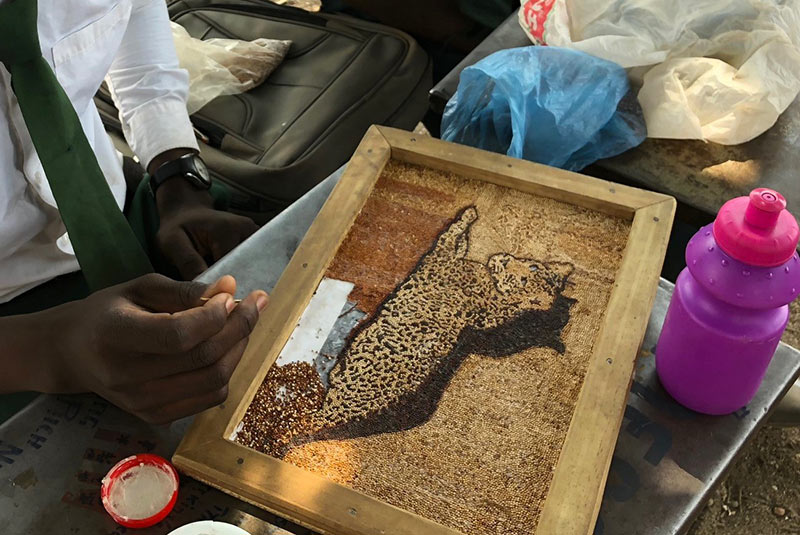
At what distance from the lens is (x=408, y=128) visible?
67.4 inches

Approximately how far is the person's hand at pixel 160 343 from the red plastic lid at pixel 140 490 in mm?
Result: 56

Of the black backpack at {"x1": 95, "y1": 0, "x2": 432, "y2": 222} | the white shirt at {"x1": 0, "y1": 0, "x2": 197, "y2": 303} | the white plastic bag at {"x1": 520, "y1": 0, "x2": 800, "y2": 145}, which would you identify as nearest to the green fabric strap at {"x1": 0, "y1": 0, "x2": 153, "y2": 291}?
the white shirt at {"x1": 0, "y1": 0, "x2": 197, "y2": 303}

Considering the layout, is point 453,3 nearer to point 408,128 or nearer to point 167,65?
point 408,128

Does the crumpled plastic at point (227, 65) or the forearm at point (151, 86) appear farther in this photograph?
the crumpled plastic at point (227, 65)

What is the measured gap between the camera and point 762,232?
0.74m

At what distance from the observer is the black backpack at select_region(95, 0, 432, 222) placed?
151 cm

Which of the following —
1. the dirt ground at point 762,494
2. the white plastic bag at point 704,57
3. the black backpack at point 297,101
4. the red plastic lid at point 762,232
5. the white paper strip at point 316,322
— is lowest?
the dirt ground at point 762,494

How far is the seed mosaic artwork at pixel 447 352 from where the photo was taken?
78 cm

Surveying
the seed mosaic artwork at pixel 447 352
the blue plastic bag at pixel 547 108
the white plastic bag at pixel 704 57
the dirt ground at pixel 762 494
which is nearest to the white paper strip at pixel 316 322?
the seed mosaic artwork at pixel 447 352

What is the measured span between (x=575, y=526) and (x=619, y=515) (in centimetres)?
13

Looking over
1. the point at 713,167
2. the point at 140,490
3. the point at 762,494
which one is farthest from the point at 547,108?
the point at 762,494

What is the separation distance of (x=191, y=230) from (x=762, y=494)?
4.29ft

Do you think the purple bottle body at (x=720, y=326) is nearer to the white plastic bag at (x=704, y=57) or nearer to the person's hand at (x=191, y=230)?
the white plastic bag at (x=704, y=57)

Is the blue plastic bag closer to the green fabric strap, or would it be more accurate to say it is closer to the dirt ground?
the green fabric strap
